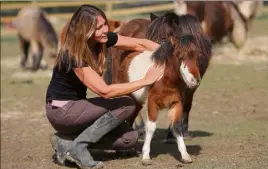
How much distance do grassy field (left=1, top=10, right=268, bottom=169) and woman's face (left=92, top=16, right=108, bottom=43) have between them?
1127mm

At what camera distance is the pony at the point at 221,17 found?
40.3ft

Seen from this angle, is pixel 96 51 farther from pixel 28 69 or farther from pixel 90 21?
pixel 28 69

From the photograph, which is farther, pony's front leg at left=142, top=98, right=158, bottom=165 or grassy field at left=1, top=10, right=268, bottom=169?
grassy field at left=1, top=10, right=268, bottom=169

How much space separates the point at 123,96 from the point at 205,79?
5.72 meters

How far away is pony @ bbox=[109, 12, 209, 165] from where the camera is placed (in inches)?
204

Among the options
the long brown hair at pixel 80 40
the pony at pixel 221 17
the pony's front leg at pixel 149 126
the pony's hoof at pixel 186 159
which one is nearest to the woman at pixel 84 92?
the long brown hair at pixel 80 40

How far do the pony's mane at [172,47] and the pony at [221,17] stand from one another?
655 centimetres

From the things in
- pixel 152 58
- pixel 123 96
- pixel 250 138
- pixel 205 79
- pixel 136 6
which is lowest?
pixel 136 6

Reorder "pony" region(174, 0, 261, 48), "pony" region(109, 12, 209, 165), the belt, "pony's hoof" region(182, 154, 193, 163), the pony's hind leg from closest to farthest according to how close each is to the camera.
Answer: "pony" region(109, 12, 209, 165), "pony's hoof" region(182, 154, 193, 163), the belt, "pony" region(174, 0, 261, 48), the pony's hind leg

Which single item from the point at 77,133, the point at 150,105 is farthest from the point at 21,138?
the point at 150,105

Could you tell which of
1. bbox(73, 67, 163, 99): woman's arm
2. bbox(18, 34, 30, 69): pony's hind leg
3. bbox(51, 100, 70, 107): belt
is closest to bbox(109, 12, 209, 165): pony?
bbox(73, 67, 163, 99): woman's arm

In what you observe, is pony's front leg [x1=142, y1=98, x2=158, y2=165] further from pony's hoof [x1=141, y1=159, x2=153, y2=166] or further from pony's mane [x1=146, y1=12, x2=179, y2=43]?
pony's mane [x1=146, y1=12, x2=179, y2=43]

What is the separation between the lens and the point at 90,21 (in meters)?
5.26

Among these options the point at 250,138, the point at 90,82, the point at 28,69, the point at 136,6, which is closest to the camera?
the point at 90,82
